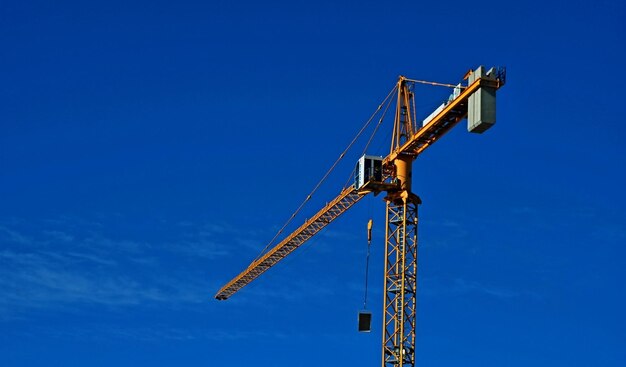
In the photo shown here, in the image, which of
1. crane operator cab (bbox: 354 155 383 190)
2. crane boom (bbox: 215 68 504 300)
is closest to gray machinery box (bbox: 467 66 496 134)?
crane boom (bbox: 215 68 504 300)

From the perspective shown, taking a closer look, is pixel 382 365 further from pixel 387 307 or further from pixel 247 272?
pixel 247 272

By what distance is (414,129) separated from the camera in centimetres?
11731

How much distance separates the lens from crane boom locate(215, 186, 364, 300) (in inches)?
5027

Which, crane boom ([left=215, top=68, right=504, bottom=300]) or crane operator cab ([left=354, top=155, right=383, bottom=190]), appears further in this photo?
crane operator cab ([left=354, top=155, right=383, bottom=190])

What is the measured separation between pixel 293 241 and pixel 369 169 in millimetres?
Result: 32518

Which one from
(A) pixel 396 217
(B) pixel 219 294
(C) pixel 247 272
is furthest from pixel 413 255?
(B) pixel 219 294

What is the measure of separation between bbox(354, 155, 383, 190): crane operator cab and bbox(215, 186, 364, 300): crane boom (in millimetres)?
3453

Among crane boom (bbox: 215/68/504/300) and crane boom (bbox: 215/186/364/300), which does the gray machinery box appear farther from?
crane boom (bbox: 215/186/364/300)

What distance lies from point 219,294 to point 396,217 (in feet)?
235

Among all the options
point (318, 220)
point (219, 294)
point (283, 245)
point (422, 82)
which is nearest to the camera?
point (422, 82)

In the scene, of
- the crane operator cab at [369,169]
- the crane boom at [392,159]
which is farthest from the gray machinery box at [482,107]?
the crane operator cab at [369,169]

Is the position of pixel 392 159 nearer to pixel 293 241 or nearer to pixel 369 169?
pixel 369 169

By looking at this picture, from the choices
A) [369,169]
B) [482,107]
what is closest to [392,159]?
[369,169]

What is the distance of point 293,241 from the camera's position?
479ft
